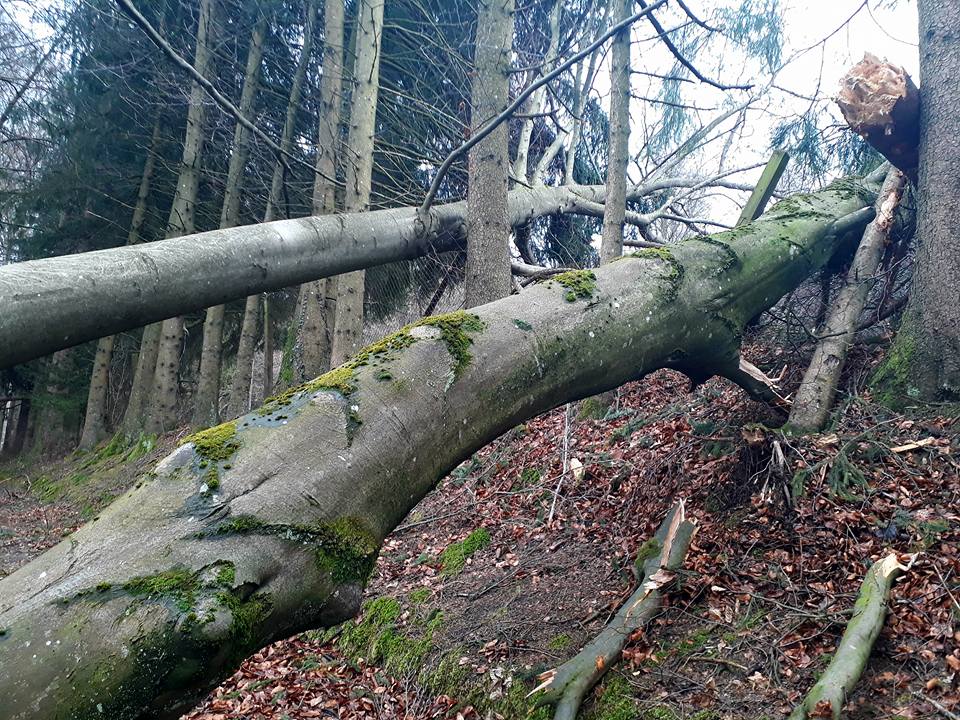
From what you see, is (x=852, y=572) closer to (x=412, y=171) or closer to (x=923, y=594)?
(x=923, y=594)

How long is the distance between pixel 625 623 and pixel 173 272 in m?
3.39

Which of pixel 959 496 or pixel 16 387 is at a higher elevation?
pixel 959 496

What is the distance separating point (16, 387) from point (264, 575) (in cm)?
1964

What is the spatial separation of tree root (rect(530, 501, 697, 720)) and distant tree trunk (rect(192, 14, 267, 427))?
10740mm

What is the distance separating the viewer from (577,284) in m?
3.08

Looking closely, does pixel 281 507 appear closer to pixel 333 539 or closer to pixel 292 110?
pixel 333 539

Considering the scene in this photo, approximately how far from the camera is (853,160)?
23.1 feet

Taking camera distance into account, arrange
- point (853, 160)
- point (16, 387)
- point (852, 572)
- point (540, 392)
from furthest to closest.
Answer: point (16, 387), point (853, 160), point (852, 572), point (540, 392)

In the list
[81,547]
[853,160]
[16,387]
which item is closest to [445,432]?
[81,547]

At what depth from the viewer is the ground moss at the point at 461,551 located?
609cm

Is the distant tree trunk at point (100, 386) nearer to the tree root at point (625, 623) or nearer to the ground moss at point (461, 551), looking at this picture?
the ground moss at point (461, 551)

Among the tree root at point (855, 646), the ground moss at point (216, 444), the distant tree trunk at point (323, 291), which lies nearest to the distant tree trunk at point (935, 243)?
A: the tree root at point (855, 646)

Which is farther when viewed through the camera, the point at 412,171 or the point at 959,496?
the point at 412,171

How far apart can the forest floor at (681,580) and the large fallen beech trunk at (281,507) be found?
174 centimetres
